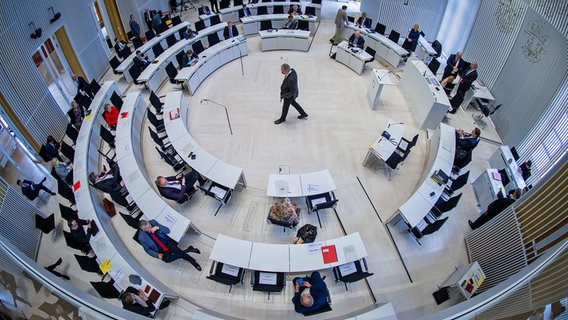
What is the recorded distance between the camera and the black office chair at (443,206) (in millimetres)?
6832

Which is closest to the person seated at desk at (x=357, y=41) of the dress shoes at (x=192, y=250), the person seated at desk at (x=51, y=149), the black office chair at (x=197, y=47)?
the black office chair at (x=197, y=47)

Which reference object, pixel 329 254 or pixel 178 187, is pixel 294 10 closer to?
pixel 178 187

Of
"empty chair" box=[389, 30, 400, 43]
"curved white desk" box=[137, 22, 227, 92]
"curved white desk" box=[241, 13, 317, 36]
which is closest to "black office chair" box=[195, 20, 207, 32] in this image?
"curved white desk" box=[137, 22, 227, 92]

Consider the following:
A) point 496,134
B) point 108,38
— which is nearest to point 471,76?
A: point 496,134

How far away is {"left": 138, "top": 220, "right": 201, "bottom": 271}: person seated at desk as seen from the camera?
611 centimetres

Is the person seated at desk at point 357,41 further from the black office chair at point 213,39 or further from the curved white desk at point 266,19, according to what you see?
the black office chair at point 213,39

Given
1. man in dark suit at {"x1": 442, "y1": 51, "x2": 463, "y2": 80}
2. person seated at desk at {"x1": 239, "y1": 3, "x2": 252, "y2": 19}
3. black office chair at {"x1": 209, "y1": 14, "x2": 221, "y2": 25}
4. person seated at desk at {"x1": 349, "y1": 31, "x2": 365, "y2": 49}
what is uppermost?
person seated at desk at {"x1": 239, "y1": 3, "x2": 252, "y2": 19}

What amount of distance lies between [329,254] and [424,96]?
6.63m

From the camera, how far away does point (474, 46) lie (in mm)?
11266

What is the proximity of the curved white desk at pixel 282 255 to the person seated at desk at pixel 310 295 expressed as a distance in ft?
0.85

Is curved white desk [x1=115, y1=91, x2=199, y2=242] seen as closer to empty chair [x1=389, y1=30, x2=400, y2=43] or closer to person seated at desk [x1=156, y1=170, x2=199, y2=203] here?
person seated at desk [x1=156, y1=170, x2=199, y2=203]

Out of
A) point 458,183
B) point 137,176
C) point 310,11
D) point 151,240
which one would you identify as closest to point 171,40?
point 310,11

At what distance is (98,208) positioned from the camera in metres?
7.09

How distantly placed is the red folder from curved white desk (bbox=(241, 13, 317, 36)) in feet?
37.6
